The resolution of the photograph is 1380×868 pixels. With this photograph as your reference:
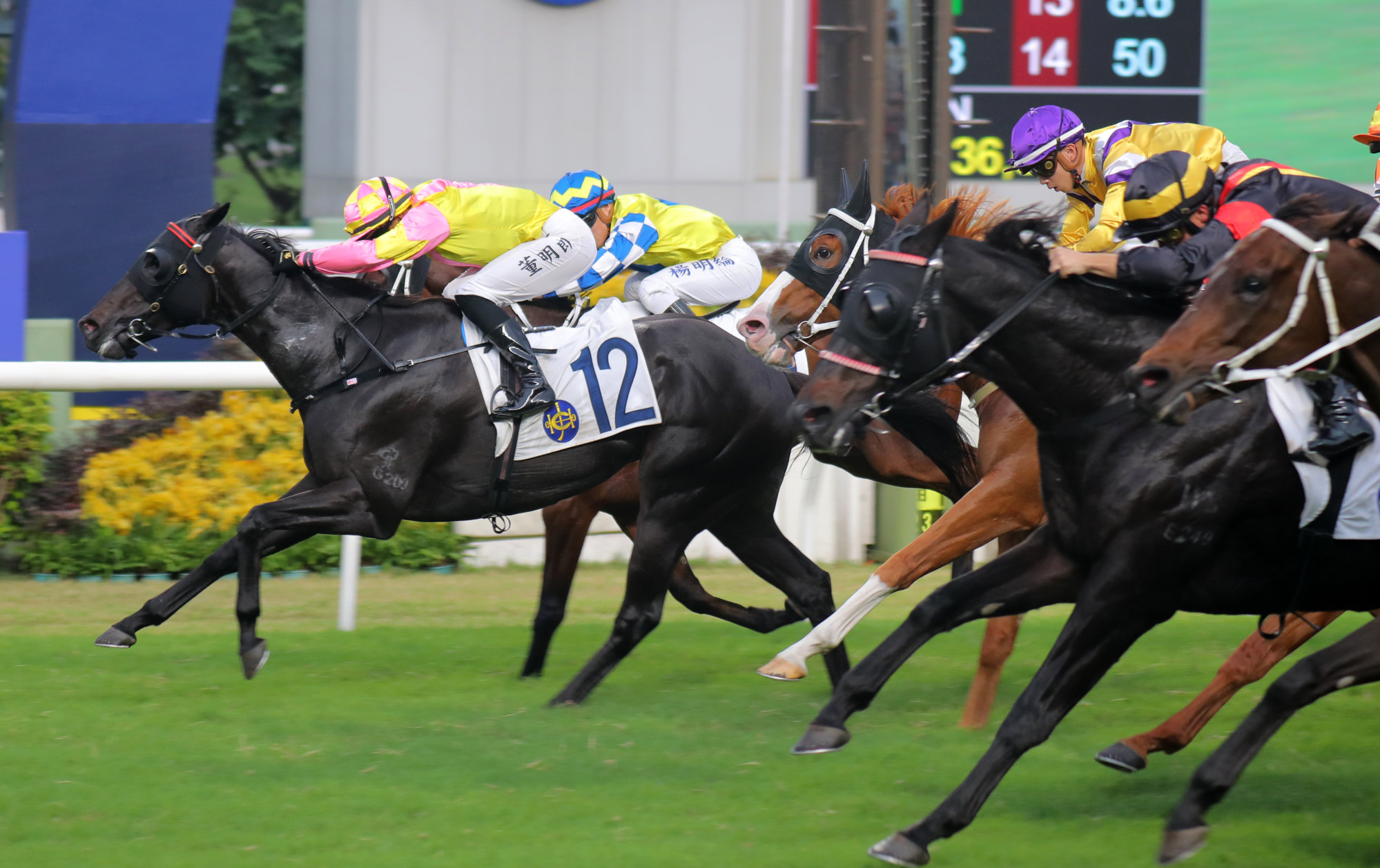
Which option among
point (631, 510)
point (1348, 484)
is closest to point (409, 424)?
point (631, 510)

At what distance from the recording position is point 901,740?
4742 mm

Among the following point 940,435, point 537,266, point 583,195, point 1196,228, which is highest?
point 583,195

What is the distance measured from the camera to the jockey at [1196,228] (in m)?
3.73

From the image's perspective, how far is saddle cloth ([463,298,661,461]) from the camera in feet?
17.5

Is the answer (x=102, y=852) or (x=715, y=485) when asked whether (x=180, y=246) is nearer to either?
(x=715, y=485)

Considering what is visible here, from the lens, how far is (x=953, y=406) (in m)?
5.54

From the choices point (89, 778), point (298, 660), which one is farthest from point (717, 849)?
point (298, 660)

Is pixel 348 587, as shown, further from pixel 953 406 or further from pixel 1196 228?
pixel 1196 228

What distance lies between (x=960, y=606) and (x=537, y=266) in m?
2.27

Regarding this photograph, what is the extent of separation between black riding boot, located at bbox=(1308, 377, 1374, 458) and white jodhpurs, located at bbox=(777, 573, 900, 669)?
1385 millimetres

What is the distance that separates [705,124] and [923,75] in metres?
5.92

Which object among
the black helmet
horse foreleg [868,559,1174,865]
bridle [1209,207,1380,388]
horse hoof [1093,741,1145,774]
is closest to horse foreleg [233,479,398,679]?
horse foreleg [868,559,1174,865]

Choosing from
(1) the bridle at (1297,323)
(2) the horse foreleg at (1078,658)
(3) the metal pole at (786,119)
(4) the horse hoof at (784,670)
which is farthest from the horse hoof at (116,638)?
(3) the metal pole at (786,119)

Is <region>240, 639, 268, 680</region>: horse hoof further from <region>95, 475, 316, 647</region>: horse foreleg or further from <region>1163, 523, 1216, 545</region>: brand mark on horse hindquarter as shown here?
<region>1163, 523, 1216, 545</region>: brand mark on horse hindquarter
